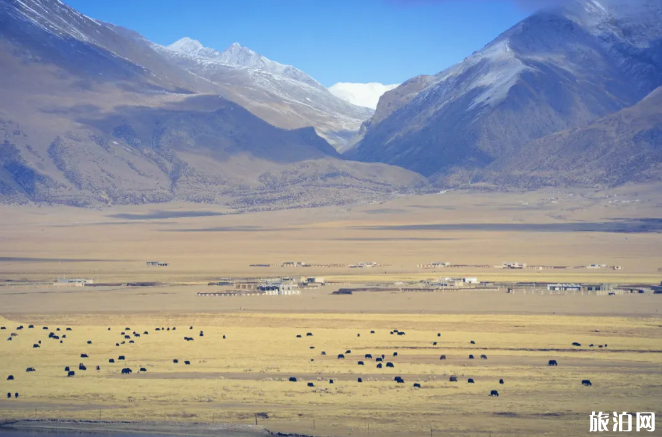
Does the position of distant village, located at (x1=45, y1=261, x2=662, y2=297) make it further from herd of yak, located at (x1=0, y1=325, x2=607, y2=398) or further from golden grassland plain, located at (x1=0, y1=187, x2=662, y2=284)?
herd of yak, located at (x1=0, y1=325, x2=607, y2=398)

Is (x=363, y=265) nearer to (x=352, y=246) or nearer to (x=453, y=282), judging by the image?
(x=453, y=282)

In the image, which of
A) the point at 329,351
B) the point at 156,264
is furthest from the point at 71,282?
the point at 329,351

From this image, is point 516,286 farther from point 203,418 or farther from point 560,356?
point 203,418

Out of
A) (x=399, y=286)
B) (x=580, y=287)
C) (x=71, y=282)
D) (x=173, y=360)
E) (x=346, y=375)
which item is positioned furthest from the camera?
(x=71, y=282)

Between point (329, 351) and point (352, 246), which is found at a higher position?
point (352, 246)

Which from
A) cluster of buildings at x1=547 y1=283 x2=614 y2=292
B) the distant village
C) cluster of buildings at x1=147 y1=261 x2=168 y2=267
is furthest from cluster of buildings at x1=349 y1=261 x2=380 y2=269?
cluster of buildings at x1=547 y1=283 x2=614 y2=292
